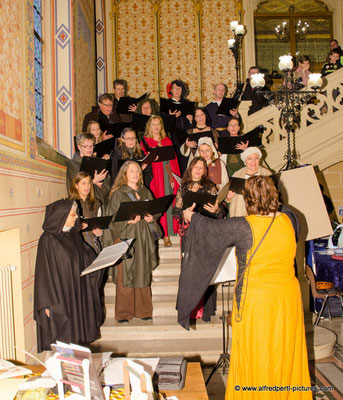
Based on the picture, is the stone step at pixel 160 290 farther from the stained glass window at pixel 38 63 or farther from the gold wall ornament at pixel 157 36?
the gold wall ornament at pixel 157 36

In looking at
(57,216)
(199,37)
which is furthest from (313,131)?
(57,216)

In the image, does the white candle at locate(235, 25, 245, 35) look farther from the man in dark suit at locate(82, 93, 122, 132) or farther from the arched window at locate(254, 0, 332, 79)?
the arched window at locate(254, 0, 332, 79)

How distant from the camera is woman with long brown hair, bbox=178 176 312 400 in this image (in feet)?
9.11

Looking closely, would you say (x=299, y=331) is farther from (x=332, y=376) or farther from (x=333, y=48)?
(x=333, y=48)

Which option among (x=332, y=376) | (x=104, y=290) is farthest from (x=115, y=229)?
(x=332, y=376)

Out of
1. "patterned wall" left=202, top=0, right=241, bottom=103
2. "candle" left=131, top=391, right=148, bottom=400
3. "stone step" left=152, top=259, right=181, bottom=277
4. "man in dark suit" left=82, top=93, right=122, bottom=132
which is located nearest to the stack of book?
"candle" left=131, top=391, right=148, bottom=400

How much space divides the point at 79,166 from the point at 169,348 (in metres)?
2.52

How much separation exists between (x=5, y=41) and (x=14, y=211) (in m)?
1.49

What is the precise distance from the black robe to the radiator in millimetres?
228

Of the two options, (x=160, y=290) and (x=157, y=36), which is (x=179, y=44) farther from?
(x=160, y=290)

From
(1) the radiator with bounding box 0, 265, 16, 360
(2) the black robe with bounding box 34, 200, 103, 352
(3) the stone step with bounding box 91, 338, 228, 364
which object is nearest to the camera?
(1) the radiator with bounding box 0, 265, 16, 360

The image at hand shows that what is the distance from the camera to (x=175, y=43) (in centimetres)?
1066

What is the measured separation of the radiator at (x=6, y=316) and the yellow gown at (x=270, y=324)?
190cm

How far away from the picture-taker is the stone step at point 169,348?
15.3ft
